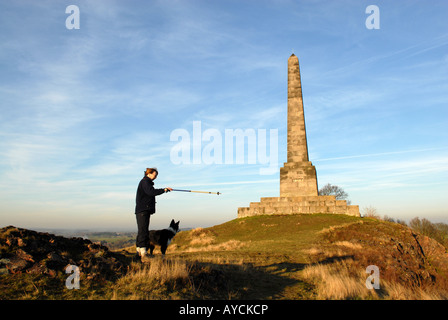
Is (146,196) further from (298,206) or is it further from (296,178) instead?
(296,178)

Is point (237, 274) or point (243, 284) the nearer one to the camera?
point (243, 284)

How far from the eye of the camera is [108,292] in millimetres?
5742

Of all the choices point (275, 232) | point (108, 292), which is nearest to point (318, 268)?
point (108, 292)

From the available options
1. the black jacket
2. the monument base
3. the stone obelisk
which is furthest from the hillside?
the stone obelisk

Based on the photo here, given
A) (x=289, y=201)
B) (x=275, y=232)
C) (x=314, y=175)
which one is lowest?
(x=275, y=232)

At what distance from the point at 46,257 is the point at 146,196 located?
2.60 m

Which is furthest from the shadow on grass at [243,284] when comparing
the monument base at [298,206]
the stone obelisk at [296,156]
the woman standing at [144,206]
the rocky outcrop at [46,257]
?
the stone obelisk at [296,156]

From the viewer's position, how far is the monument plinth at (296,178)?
27.3m

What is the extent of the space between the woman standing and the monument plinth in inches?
839

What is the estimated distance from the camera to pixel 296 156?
30.1m

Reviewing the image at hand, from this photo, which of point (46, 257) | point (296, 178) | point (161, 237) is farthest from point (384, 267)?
point (296, 178)
